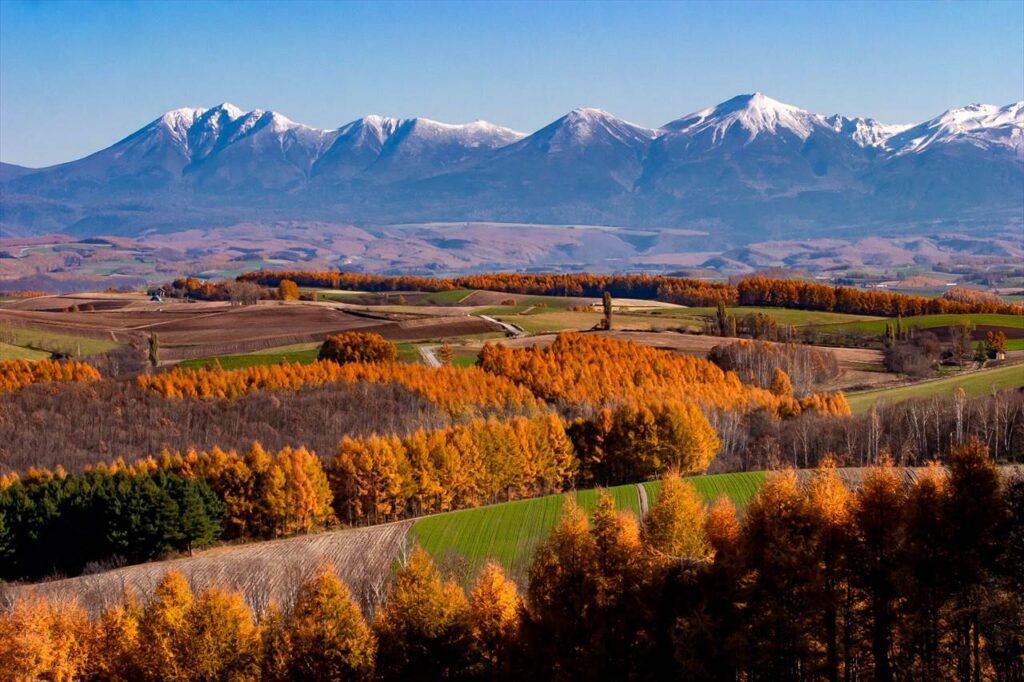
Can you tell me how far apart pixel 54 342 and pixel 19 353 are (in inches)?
365

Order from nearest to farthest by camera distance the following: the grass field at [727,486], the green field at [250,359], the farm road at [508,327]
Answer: the grass field at [727,486] < the green field at [250,359] < the farm road at [508,327]

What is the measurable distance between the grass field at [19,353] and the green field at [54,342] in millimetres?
1256

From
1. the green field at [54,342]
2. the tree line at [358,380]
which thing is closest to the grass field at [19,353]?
the green field at [54,342]

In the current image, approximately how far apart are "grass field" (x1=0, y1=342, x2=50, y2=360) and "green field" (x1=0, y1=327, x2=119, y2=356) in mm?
1256

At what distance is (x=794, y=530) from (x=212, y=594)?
21769 mm

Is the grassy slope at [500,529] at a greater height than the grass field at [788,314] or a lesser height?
lesser

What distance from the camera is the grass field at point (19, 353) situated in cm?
12562

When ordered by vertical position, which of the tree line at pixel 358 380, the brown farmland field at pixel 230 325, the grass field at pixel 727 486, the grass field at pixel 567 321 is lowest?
the grass field at pixel 727 486

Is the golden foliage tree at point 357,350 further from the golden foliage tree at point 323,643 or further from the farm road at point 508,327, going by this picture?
the golden foliage tree at point 323,643

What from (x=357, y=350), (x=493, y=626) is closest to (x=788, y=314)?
(x=357, y=350)

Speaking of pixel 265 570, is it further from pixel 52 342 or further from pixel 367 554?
pixel 52 342

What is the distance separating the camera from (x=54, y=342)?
13712 cm

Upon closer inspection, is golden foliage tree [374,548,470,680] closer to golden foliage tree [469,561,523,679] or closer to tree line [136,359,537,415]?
golden foliage tree [469,561,523,679]

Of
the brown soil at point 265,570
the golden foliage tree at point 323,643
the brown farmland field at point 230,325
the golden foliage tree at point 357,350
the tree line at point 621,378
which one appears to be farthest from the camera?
the brown farmland field at point 230,325
